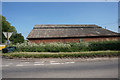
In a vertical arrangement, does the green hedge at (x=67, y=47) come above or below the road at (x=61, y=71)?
above

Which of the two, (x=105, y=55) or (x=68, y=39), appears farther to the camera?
(x=68, y=39)

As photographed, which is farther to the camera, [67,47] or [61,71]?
[67,47]

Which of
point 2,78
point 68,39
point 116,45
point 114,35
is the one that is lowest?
point 2,78

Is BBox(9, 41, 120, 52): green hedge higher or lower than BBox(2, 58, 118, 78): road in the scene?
higher

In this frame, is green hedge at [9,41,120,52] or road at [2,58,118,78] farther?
green hedge at [9,41,120,52]

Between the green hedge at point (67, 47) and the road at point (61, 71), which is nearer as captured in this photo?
the road at point (61, 71)

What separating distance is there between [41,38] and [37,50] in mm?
4697

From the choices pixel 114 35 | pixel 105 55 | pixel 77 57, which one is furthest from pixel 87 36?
pixel 77 57

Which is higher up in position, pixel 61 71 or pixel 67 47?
pixel 67 47

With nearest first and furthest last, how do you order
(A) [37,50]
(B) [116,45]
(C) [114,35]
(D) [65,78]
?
(D) [65,78], (A) [37,50], (B) [116,45], (C) [114,35]

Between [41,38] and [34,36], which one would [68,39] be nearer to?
[41,38]

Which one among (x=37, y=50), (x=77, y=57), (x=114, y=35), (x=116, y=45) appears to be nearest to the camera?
(x=77, y=57)

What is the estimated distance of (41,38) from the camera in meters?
15.0

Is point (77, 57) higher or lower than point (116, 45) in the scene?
lower
